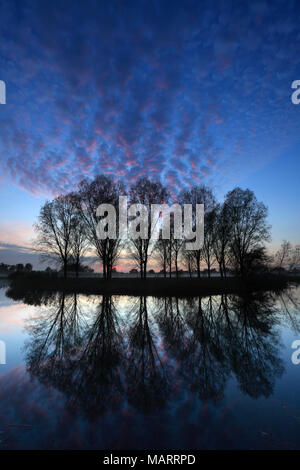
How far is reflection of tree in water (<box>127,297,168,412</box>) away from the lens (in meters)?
4.23

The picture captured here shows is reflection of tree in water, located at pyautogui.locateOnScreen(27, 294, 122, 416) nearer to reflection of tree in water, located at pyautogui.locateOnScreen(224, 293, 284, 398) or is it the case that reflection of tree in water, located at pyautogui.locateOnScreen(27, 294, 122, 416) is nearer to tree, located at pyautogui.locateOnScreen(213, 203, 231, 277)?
reflection of tree in water, located at pyautogui.locateOnScreen(224, 293, 284, 398)

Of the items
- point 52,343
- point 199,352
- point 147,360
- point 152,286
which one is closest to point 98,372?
point 147,360

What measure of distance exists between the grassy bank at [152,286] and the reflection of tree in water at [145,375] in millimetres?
Result: 20068

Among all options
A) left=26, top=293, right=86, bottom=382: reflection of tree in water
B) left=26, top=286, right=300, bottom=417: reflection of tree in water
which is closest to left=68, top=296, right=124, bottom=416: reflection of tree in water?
left=26, top=286, right=300, bottom=417: reflection of tree in water

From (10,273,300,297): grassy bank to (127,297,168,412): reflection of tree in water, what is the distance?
20068mm

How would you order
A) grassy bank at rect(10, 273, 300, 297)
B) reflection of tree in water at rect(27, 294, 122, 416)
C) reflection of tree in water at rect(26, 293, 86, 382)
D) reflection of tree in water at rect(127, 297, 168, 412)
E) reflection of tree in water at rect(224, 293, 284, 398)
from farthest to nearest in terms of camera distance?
grassy bank at rect(10, 273, 300, 297), reflection of tree in water at rect(26, 293, 86, 382), reflection of tree in water at rect(224, 293, 284, 398), reflection of tree in water at rect(27, 294, 122, 416), reflection of tree in water at rect(127, 297, 168, 412)

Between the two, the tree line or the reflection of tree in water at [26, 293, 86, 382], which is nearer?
the reflection of tree in water at [26, 293, 86, 382]

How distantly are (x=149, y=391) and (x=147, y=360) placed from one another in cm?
171

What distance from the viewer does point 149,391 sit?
4559mm

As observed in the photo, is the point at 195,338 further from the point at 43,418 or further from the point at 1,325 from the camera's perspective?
the point at 1,325

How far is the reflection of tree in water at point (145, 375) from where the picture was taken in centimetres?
423

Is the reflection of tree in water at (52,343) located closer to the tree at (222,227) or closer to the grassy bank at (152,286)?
the grassy bank at (152,286)

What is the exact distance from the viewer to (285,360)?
650 cm

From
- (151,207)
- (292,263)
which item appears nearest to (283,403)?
(151,207)
